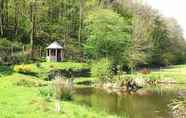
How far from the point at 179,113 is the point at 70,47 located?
56.1 meters

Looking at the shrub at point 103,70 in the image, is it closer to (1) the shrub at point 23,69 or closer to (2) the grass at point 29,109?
(1) the shrub at point 23,69

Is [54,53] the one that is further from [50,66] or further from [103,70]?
[103,70]

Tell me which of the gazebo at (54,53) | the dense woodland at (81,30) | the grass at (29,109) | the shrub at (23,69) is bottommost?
the grass at (29,109)

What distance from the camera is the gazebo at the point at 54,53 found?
2549 inches

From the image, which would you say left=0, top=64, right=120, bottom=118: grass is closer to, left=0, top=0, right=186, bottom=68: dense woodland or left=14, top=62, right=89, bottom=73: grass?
left=14, top=62, right=89, bottom=73: grass

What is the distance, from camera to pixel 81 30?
8219 centimetres

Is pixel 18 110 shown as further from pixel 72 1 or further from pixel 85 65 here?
pixel 72 1

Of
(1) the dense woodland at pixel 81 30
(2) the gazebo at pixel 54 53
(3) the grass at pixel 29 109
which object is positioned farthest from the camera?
(1) the dense woodland at pixel 81 30

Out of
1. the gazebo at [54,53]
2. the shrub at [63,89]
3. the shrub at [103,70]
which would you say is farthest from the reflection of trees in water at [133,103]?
the gazebo at [54,53]

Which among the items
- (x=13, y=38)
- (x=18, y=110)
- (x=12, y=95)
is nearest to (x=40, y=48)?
(x=13, y=38)

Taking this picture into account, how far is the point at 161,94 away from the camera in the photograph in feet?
153

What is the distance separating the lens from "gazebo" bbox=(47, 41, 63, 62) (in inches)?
2549

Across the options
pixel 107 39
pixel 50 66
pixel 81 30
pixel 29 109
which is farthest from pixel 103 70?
pixel 29 109

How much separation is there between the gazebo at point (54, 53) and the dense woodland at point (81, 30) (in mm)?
2120
